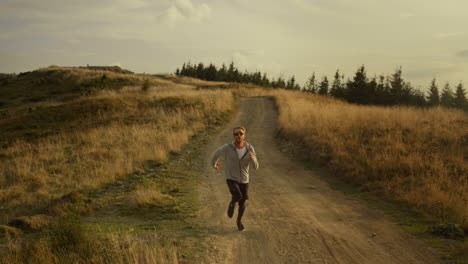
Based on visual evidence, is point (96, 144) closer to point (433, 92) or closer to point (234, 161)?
point (234, 161)

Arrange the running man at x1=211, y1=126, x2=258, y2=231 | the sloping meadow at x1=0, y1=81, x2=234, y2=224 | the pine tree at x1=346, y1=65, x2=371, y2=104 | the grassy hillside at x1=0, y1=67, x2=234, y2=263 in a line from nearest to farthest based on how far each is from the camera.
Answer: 1. the grassy hillside at x1=0, y1=67, x2=234, y2=263
2. the running man at x1=211, y1=126, x2=258, y2=231
3. the sloping meadow at x1=0, y1=81, x2=234, y2=224
4. the pine tree at x1=346, y1=65, x2=371, y2=104

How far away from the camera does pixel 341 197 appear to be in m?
9.71

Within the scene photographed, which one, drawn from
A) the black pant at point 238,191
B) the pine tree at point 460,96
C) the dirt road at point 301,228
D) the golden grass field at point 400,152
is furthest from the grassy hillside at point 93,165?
the pine tree at point 460,96

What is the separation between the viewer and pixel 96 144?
53.8ft

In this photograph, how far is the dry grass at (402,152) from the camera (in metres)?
8.62

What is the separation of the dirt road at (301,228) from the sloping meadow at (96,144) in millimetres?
4501

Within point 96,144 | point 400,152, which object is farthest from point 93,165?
point 400,152

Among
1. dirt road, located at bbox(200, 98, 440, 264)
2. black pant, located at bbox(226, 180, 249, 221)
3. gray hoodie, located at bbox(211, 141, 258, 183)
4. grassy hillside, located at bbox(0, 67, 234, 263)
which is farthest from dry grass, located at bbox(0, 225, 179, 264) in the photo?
gray hoodie, located at bbox(211, 141, 258, 183)

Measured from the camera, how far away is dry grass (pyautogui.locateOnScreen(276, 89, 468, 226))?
8617mm

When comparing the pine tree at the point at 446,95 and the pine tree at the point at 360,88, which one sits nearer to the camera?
the pine tree at the point at 360,88

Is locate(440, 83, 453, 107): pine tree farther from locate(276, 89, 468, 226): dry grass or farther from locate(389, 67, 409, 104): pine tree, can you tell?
locate(276, 89, 468, 226): dry grass

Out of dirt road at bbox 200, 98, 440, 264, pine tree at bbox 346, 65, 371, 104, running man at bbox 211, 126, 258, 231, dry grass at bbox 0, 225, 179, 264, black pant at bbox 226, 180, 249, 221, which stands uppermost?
pine tree at bbox 346, 65, 371, 104

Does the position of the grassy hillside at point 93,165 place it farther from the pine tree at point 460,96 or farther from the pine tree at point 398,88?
the pine tree at point 460,96

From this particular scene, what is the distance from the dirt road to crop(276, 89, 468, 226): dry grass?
4.39 ft
